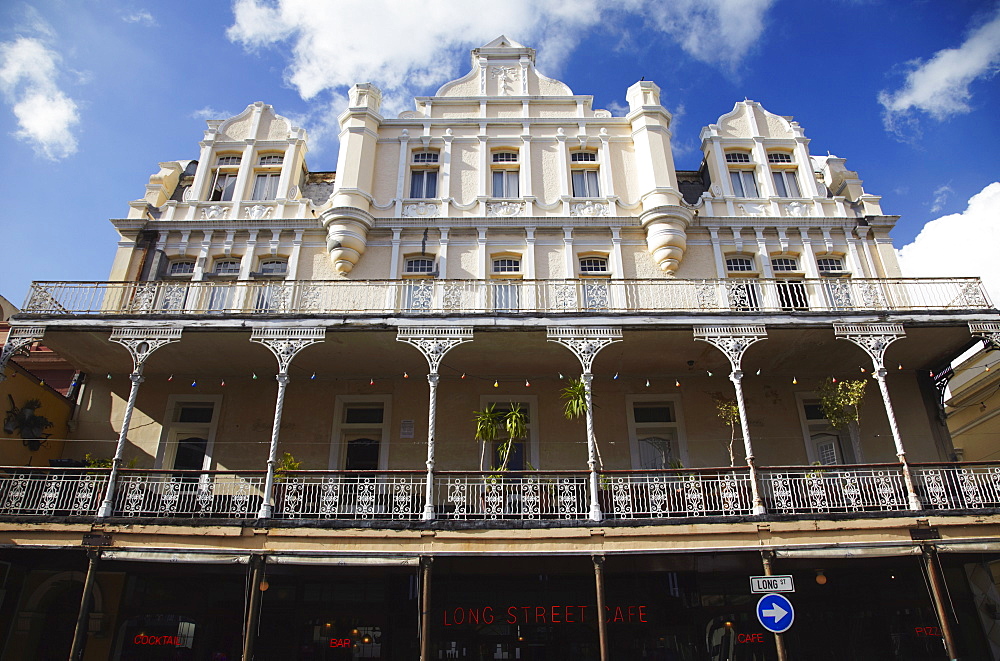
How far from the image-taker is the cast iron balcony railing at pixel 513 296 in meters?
12.3

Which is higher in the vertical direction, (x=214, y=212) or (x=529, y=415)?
(x=214, y=212)

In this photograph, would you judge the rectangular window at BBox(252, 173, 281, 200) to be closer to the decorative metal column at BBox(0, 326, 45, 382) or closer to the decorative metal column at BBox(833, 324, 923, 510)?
the decorative metal column at BBox(0, 326, 45, 382)

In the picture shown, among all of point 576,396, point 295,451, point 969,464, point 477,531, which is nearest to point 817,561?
point 969,464

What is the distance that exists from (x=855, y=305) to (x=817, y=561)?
5.22 meters

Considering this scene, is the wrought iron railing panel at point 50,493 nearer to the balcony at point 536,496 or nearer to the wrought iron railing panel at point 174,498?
the balcony at point 536,496

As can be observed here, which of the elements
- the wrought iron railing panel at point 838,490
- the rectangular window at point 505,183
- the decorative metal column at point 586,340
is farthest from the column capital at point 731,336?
the rectangular window at point 505,183

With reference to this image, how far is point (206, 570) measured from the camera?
1134cm

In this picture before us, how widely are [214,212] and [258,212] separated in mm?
1096

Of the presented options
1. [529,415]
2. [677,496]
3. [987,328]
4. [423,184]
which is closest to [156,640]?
[529,415]

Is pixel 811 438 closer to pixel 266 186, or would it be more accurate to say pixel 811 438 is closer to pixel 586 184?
pixel 586 184

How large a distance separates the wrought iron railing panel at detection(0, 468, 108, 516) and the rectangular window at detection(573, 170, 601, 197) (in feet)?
39.5

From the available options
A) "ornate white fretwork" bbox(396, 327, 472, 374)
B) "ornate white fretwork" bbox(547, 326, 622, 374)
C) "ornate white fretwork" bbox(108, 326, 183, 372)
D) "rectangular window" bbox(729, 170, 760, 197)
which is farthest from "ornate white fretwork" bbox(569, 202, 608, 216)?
"ornate white fretwork" bbox(108, 326, 183, 372)

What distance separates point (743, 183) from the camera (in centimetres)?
1645

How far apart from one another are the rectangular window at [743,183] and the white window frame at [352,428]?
33.4 feet
